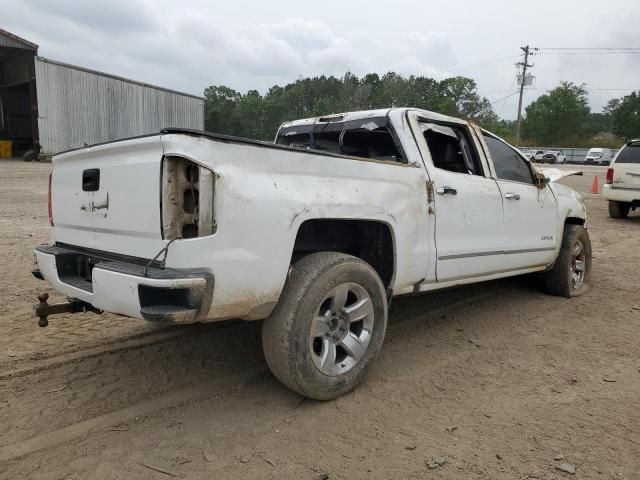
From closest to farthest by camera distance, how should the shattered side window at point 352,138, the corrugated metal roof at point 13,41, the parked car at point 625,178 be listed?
1. the shattered side window at point 352,138
2. the parked car at point 625,178
3. the corrugated metal roof at point 13,41

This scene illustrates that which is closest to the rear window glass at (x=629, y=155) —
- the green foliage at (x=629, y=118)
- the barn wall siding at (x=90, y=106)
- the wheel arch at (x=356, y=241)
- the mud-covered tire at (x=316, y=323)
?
the wheel arch at (x=356, y=241)

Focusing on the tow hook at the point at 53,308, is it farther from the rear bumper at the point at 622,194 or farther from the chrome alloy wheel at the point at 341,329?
the rear bumper at the point at 622,194

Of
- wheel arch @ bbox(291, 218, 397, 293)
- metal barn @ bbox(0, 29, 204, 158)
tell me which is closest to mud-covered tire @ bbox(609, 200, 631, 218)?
wheel arch @ bbox(291, 218, 397, 293)

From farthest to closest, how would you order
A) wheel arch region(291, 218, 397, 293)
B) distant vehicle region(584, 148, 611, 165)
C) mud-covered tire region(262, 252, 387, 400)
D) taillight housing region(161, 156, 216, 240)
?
distant vehicle region(584, 148, 611, 165) < wheel arch region(291, 218, 397, 293) < mud-covered tire region(262, 252, 387, 400) < taillight housing region(161, 156, 216, 240)

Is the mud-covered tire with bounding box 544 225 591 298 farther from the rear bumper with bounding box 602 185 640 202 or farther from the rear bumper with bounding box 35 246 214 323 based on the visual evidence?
the rear bumper with bounding box 602 185 640 202

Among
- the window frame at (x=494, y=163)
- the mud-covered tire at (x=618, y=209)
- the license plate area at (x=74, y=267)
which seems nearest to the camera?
the license plate area at (x=74, y=267)

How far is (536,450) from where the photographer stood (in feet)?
8.36

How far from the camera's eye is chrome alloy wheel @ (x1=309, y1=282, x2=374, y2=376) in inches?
114

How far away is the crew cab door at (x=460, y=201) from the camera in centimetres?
366

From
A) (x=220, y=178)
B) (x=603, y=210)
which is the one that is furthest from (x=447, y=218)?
(x=603, y=210)

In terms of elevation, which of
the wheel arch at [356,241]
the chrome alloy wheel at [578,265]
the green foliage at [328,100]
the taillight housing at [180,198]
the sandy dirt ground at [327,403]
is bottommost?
the sandy dirt ground at [327,403]

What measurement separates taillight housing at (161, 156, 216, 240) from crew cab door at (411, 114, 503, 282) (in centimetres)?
177

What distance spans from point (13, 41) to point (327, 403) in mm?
26188

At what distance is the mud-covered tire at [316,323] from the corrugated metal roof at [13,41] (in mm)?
25646
